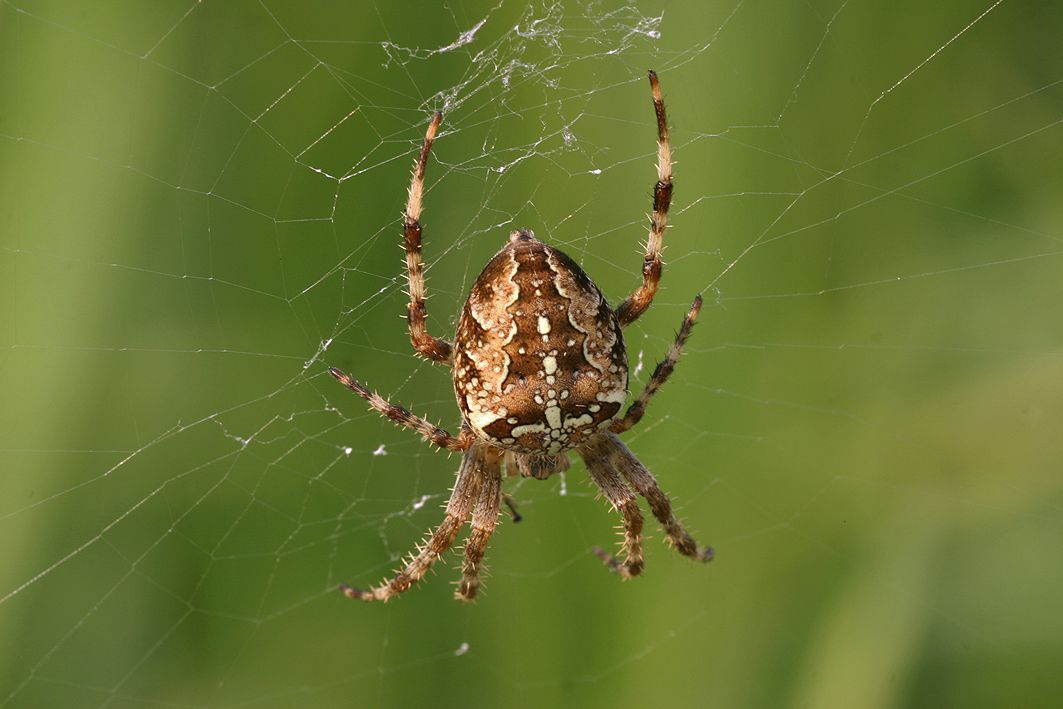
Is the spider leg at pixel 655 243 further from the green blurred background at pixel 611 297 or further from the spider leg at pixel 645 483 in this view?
the spider leg at pixel 645 483

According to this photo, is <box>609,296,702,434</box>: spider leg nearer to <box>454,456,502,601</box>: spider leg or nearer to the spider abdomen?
the spider abdomen

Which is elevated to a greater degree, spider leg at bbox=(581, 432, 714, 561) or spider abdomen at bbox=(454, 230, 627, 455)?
spider abdomen at bbox=(454, 230, 627, 455)

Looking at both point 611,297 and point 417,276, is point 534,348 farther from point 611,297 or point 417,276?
point 611,297

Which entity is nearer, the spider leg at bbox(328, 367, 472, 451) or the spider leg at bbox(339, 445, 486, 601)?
the spider leg at bbox(328, 367, 472, 451)

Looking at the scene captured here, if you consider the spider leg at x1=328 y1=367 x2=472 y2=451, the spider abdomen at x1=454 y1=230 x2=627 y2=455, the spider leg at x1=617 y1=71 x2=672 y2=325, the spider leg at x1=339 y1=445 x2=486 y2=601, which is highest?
the spider leg at x1=617 y1=71 x2=672 y2=325

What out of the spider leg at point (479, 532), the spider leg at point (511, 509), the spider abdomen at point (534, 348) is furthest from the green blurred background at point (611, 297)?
the spider abdomen at point (534, 348)

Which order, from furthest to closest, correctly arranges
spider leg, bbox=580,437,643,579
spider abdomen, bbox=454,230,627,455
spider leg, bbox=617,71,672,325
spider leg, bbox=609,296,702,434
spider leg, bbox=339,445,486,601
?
spider leg, bbox=580,437,643,579, spider leg, bbox=339,445,486,601, spider leg, bbox=609,296,702,434, spider leg, bbox=617,71,672,325, spider abdomen, bbox=454,230,627,455

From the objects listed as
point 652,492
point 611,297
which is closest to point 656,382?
point 611,297

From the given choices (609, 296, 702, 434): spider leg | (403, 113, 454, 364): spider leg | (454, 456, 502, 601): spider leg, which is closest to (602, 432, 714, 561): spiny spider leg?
(609, 296, 702, 434): spider leg

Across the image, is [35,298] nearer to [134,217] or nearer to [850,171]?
[134,217]
